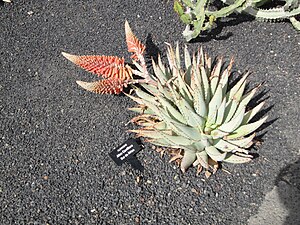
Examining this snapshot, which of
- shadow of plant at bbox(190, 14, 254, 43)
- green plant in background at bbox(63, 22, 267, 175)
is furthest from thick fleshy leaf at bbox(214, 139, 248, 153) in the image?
shadow of plant at bbox(190, 14, 254, 43)

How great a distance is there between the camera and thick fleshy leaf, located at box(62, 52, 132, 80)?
2537 millimetres

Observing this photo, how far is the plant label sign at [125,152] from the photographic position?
8.61 feet

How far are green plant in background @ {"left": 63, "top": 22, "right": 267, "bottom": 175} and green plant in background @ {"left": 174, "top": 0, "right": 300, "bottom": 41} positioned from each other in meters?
0.41

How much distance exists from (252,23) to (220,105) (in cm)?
107

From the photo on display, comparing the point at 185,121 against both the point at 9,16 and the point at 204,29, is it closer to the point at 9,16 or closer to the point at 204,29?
the point at 204,29

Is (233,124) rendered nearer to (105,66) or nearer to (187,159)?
(187,159)

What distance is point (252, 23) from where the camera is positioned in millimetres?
3207

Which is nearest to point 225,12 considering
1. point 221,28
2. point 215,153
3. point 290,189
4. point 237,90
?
point 221,28

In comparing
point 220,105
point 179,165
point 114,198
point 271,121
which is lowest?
point 114,198

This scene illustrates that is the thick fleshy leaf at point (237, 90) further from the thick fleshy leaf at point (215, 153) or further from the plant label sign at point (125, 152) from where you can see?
the plant label sign at point (125, 152)

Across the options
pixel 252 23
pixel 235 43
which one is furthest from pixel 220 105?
pixel 252 23

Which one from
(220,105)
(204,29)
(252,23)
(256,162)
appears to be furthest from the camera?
(252,23)

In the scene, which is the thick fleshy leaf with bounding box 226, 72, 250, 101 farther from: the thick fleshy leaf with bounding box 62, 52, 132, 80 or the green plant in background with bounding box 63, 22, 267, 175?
the thick fleshy leaf with bounding box 62, 52, 132, 80

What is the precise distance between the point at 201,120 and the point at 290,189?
63 cm
